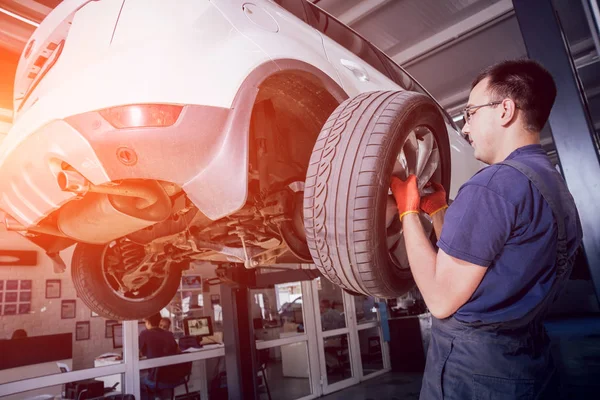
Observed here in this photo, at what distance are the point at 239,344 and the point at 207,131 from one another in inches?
136

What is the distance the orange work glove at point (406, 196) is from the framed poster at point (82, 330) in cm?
741

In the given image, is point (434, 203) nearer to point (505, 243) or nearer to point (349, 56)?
point (505, 243)

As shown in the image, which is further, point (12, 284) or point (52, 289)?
point (52, 289)

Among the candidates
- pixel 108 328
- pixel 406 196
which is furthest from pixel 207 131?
pixel 108 328

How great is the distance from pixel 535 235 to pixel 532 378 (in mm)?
395

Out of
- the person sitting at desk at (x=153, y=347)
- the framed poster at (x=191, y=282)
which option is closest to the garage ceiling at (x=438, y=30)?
the person sitting at desk at (x=153, y=347)

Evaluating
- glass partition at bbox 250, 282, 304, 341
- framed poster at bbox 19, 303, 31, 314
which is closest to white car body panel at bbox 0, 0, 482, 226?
glass partition at bbox 250, 282, 304, 341

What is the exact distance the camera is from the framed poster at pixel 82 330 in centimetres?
701

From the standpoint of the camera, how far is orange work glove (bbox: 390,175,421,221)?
4.43 ft

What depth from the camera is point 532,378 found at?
1.08 m

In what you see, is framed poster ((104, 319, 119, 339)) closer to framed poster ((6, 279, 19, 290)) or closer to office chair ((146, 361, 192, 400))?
framed poster ((6, 279, 19, 290))

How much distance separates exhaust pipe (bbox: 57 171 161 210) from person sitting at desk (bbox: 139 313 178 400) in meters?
3.91

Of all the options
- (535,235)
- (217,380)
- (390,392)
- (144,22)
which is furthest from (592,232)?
(217,380)

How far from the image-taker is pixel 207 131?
1.29m
